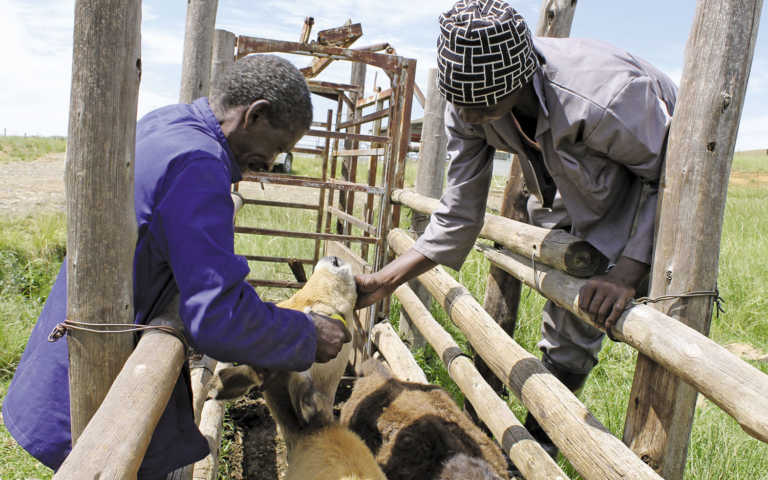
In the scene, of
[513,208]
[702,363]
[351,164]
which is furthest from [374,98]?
[702,363]

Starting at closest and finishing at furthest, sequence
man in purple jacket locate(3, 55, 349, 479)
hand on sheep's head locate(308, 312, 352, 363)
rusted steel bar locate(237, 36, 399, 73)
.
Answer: man in purple jacket locate(3, 55, 349, 479)
hand on sheep's head locate(308, 312, 352, 363)
rusted steel bar locate(237, 36, 399, 73)

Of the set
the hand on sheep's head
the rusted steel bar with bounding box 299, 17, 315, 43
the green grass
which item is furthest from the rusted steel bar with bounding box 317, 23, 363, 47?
the green grass

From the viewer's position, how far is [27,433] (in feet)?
6.14

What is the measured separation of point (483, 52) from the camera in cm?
228

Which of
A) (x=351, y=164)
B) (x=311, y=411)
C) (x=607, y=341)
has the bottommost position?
(x=607, y=341)

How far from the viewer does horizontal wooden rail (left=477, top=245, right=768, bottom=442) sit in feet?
4.86

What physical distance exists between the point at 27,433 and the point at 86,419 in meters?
0.30

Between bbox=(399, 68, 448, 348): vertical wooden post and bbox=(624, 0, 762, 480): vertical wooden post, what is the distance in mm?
3299

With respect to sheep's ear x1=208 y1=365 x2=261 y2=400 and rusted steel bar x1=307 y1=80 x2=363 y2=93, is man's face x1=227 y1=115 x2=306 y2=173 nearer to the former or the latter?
sheep's ear x1=208 y1=365 x2=261 y2=400

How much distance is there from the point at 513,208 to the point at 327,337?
232cm

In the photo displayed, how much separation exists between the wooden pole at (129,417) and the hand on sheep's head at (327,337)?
0.60 metres

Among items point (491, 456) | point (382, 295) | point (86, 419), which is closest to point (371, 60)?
point (382, 295)

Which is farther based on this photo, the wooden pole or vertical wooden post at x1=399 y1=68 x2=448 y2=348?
vertical wooden post at x1=399 y1=68 x2=448 y2=348

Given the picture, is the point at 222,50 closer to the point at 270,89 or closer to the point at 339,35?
the point at 339,35
